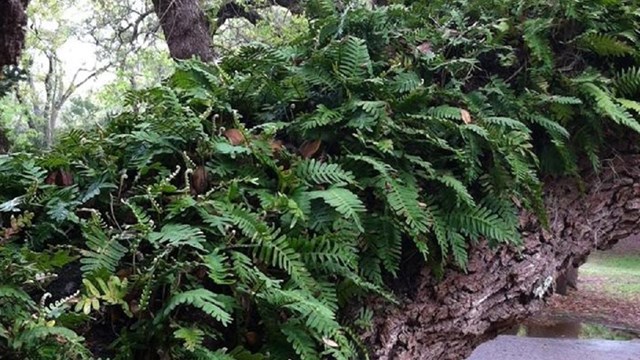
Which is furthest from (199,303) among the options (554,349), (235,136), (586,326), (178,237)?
(586,326)

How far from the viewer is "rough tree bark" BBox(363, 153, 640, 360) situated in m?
2.30

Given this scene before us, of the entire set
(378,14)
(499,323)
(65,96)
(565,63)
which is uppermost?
(65,96)

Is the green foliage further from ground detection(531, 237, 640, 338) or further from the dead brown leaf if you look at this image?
ground detection(531, 237, 640, 338)

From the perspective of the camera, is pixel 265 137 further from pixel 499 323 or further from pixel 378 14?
pixel 499 323

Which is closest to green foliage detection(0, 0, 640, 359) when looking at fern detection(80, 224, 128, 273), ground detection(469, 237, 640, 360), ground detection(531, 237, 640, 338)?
fern detection(80, 224, 128, 273)

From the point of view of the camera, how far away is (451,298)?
2.39 metres

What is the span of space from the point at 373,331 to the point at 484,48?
144 centimetres

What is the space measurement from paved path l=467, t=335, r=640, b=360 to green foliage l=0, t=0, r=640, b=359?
227 inches

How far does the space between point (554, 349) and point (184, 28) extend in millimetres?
6373

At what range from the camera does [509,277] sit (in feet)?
8.44

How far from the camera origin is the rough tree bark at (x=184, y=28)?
227 inches

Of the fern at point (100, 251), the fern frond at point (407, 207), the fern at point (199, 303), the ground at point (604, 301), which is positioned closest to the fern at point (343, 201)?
the fern frond at point (407, 207)

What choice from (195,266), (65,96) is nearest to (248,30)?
(195,266)

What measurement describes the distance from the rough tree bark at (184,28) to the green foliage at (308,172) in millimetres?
2919
